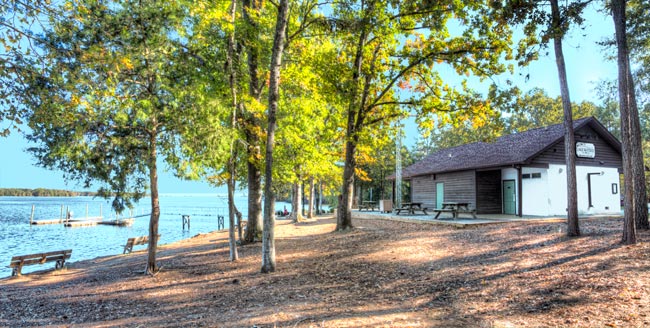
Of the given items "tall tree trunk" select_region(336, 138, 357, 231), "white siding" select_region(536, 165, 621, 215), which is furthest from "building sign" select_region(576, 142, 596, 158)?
"tall tree trunk" select_region(336, 138, 357, 231)

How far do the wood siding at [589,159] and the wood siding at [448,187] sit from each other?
3655mm

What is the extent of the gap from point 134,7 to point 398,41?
10673 mm

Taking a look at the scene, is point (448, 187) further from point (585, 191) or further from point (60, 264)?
point (60, 264)

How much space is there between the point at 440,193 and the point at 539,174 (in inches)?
248

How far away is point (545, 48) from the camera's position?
10500mm

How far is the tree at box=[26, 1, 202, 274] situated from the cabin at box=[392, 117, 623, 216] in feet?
50.7

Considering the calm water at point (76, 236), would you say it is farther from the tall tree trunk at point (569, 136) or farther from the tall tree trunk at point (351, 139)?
the tall tree trunk at point (569, 136)

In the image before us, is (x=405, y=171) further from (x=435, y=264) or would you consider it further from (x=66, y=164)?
(x=66, y=164)

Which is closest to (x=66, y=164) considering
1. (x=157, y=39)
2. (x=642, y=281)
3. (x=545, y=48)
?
(x=157, y=39)

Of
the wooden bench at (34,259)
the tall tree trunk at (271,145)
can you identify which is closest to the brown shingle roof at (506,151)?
the tall tree trunk at (271,145)

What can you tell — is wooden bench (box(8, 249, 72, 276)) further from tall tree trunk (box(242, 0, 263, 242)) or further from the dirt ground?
tall tree trunk (box(242, 0, 263, 242))

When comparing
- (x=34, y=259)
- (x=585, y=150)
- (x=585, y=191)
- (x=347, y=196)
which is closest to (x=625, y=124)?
(x=347, y=196)

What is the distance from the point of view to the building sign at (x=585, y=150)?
746 inches

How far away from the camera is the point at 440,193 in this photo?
23672 mm
